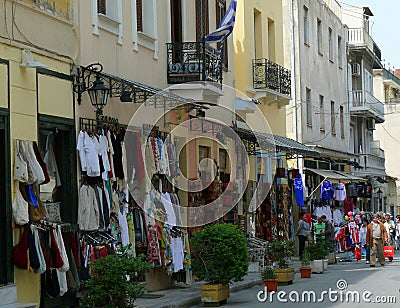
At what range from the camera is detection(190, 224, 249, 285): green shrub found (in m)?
17.5

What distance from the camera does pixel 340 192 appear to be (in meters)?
38.8

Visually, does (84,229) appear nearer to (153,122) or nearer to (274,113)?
(153,122)

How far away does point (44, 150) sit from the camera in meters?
15.5

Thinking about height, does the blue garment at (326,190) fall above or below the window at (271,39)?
below

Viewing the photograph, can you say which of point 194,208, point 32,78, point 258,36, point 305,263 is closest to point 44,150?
point 32,78

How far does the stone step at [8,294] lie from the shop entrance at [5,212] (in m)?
0.26

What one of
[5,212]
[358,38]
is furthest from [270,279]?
[358,38]

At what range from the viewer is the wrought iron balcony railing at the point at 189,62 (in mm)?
20812

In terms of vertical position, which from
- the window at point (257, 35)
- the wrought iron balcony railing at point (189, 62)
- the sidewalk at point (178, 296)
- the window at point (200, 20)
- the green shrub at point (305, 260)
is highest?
the window at point (257, 35)

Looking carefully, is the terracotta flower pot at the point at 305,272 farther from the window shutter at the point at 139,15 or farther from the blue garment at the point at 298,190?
the blue garment at the point at 298,190

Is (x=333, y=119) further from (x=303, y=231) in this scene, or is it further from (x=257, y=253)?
(x=257, y=253)

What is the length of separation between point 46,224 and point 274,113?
Result: 18711mm

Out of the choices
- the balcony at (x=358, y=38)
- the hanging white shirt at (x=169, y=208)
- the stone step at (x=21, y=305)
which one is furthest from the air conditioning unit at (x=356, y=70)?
the stone step at (x=21, y=305)

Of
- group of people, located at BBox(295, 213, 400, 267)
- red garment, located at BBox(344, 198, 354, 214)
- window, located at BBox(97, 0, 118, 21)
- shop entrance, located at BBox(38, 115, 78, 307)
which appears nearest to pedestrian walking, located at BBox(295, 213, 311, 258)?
group of people, located at BBox(295, 213, 400, 267)
